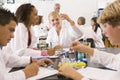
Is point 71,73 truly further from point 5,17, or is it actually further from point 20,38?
point 20,38

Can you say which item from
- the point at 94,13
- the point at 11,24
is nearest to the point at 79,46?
the point at 11,24

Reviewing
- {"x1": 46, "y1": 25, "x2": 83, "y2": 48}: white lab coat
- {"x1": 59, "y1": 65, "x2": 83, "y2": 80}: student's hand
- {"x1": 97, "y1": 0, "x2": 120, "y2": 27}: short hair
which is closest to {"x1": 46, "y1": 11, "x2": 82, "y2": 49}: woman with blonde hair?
{"x1": 46, "y1": 25, "x2": 83, "y2": 48}: white lab coat

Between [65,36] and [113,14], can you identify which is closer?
[113,14]

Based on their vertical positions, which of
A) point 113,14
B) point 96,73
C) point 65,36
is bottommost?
point 96,73

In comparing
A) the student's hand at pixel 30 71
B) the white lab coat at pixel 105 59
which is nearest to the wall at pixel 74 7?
the white lab coat at pixel 105 59

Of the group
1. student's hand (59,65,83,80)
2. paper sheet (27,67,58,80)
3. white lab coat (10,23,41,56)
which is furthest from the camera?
white lab coat (10,23,41,56)

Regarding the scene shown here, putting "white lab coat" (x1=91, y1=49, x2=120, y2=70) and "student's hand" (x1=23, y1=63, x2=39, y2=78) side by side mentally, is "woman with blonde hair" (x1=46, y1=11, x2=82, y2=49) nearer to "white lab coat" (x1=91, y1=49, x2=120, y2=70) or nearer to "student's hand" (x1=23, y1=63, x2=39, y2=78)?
"white lab coat" (x1=91, y1=49, x2=120, y2=70)

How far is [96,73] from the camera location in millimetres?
1562

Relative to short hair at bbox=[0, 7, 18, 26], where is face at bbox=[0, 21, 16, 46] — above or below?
below

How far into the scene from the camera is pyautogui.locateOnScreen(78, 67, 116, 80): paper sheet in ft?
4.80

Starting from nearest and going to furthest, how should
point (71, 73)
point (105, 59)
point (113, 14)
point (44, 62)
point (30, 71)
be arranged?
point (113, 14), point (71, 73), point (30, 71), point (105, 59), point (44, 62)

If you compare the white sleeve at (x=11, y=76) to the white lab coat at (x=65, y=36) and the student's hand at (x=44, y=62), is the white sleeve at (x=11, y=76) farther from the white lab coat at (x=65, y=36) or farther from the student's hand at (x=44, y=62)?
the white lab coat at (x=65, y=36)

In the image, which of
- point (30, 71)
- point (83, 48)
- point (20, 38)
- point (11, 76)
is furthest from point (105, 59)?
point (20, 38)

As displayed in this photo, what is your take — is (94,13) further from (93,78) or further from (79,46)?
(93,78)
